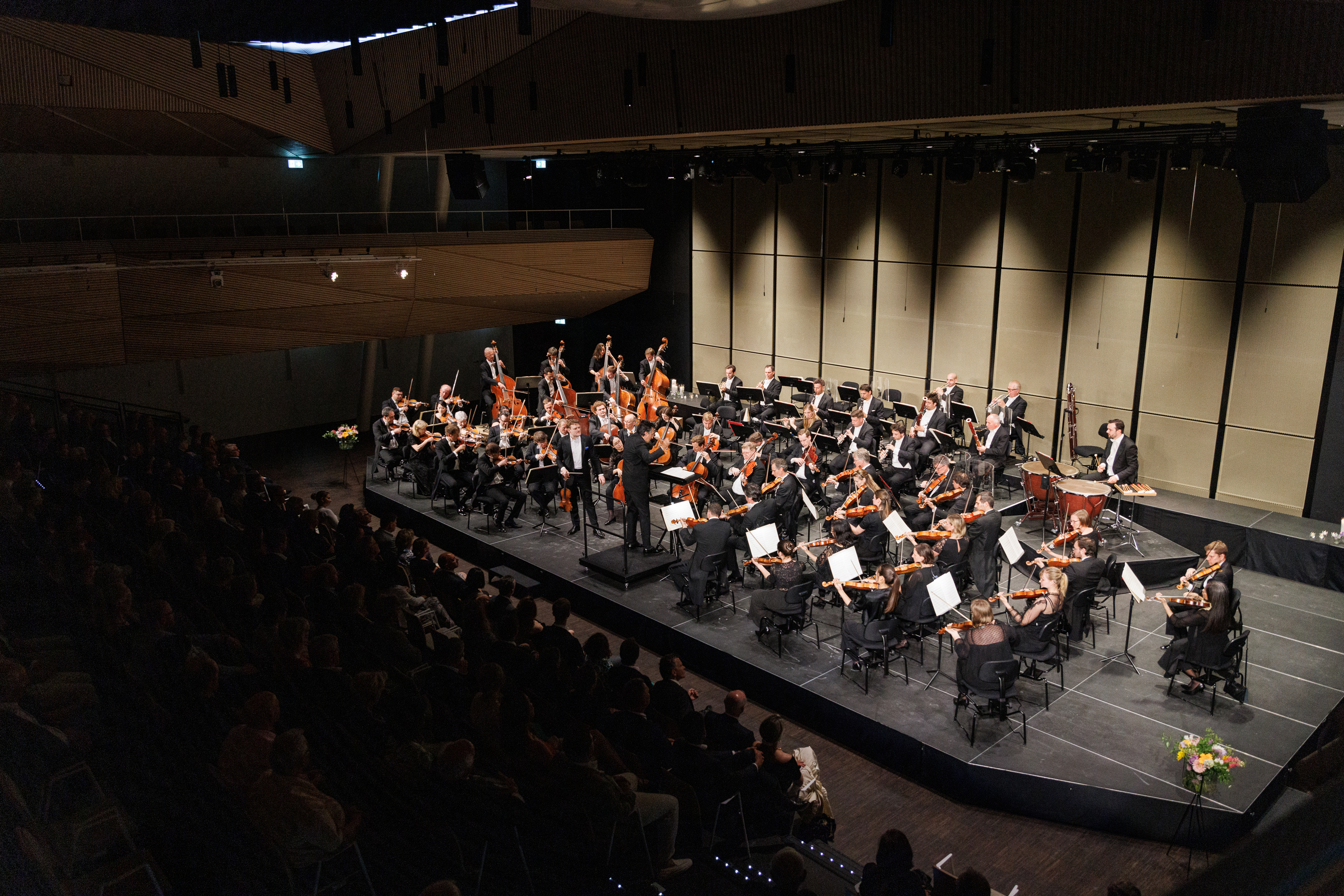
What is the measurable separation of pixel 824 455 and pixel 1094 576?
5.22 metres

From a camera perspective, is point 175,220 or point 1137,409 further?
point 175,220

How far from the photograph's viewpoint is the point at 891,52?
8.22 metres

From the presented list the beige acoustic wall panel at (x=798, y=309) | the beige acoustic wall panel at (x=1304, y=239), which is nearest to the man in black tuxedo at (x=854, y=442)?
the beige acoustic wall panel at (x=798, y=309)

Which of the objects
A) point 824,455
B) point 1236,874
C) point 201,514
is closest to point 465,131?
point 824,455

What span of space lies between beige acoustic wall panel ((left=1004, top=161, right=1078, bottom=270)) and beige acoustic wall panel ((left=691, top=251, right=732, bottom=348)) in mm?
5534

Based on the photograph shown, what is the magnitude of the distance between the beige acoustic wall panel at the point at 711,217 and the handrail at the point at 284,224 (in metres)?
1.58

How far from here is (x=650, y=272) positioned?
62.6 feet

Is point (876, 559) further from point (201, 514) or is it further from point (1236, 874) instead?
point (1236, 874)

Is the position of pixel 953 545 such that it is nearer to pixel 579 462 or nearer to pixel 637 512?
pixel 637 512

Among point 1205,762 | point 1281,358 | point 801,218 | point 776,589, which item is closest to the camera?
point 1205,762

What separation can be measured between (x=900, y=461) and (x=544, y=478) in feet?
14.6

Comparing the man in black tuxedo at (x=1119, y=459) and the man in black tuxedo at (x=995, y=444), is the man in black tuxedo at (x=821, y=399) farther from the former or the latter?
the man in black tuxedo at (x=1119, y=459)

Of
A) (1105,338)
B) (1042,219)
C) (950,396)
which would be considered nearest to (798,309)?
(950,396)

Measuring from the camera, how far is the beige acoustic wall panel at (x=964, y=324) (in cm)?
1419
